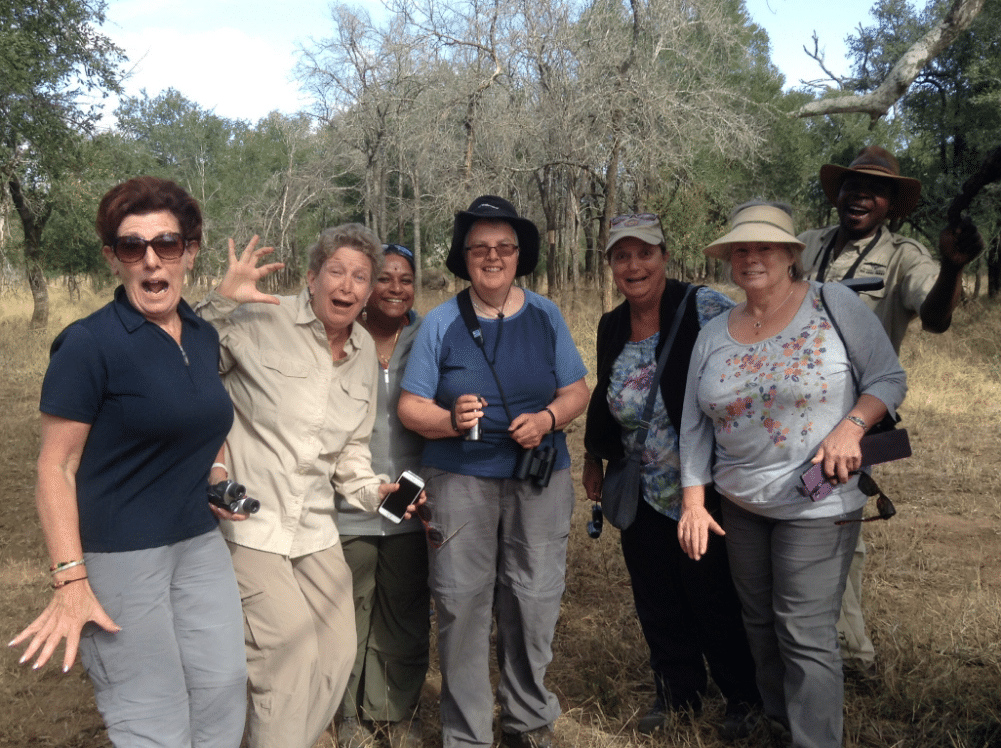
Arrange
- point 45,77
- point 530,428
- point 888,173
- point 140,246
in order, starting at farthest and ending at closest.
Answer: point 45,77 → point 888,173 → point 530,428 → point 140,246

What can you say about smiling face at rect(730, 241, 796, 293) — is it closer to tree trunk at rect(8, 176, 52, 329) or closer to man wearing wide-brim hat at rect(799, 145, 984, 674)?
man wearing wide-brim hat at rect(799, 145, 984, 674)

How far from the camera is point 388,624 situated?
11.6 ft

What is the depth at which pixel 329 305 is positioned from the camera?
9.93ft

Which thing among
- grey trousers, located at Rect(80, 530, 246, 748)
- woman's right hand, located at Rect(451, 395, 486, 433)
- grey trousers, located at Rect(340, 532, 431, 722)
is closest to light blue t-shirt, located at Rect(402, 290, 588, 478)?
woman's right hand, located at Rect(451, 395, 486, 433)

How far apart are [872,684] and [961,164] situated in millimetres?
17285

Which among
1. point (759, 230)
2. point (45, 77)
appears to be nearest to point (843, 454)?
point (759, 230)

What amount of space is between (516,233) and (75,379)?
178 centimetres

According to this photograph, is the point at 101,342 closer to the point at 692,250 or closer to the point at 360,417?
the point at 360,417

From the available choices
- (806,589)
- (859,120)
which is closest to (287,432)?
(806,589)

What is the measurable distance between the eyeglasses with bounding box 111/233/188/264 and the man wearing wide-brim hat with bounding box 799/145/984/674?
97.3 inches

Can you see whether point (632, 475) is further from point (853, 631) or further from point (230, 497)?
point (230, 497)

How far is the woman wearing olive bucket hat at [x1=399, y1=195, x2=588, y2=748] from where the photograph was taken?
3178mm

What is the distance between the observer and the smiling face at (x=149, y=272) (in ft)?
7.87

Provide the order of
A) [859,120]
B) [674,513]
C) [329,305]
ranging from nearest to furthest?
[329,305]
[674,513]
[859,120]
